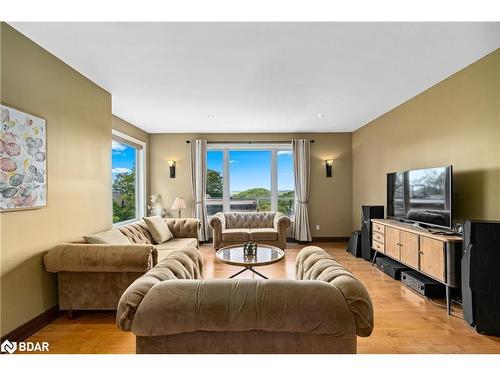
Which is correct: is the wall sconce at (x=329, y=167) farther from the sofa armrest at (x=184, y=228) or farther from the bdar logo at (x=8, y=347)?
the bdar logo at (x=8, y=347)

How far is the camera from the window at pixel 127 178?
469 cm

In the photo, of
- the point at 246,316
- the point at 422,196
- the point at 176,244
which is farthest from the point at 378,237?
the point at 246,316

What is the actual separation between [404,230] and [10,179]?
4.04 meters

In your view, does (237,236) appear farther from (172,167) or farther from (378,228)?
(378,228)

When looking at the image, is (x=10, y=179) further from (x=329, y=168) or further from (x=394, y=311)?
(x=329, y=168)

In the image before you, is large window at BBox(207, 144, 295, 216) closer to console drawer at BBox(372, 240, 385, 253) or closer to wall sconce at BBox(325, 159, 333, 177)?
wall sconce at BBox(325, 159, 333, 177)

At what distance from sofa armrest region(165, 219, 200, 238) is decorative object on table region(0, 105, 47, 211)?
224cm

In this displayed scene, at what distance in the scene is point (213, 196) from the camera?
6.11 metres

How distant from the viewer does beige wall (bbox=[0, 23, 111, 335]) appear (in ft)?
6.67

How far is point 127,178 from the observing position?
5.19m

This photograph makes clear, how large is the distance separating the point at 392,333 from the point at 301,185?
391 cm

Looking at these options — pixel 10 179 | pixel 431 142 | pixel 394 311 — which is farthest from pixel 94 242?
pixel 431 142

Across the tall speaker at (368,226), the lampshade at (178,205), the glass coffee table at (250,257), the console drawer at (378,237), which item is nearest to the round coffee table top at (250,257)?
the glass coffee table at (250,257)

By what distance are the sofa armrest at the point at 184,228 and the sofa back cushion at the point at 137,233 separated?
0.59 metres
